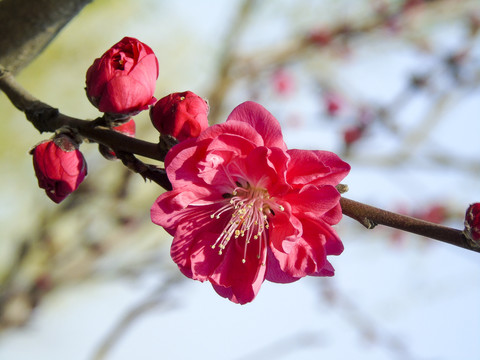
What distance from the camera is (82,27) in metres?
5.55

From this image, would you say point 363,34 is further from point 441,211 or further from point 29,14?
point 29,14

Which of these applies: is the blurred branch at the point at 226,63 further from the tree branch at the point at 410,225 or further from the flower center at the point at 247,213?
the tree branch at the point at 410,225

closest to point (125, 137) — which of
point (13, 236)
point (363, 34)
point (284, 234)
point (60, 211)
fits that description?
point (284, 234)

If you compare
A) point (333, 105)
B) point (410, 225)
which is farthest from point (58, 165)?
point (333, 105)

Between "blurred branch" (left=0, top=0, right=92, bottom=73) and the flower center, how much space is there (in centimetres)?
72

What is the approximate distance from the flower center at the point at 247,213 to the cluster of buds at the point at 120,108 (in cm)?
21

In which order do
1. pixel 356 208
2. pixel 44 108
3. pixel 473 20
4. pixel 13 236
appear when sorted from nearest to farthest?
1. pixel 356 208
2. pixel 44 108
3. pixel 473 20
4. pixel 13 236

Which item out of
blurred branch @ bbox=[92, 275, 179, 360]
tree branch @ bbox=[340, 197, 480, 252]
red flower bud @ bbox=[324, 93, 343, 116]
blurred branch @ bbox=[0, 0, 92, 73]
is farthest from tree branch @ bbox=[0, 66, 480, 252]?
red flower bud @ bbox=[324, 93, 343, 116]

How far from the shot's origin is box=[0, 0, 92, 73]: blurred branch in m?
1.18

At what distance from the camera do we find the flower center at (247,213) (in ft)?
3.22

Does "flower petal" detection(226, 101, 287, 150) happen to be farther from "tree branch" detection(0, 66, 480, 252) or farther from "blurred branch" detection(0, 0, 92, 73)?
"blurred branch" detection(0, 0, 92, 73)

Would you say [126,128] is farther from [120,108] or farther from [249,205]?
[249,205]

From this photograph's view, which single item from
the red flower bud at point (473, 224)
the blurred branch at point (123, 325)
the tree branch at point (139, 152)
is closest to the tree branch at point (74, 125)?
the tree branch at point (139, 152)

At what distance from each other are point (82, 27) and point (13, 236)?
2866 mm
